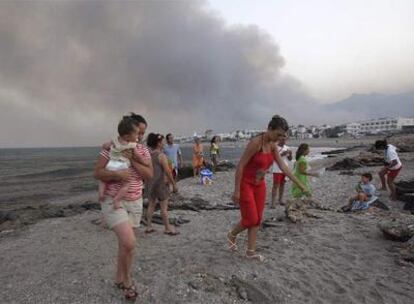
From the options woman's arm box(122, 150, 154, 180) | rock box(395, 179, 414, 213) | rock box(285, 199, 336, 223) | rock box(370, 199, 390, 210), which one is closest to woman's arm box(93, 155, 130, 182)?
woman's arm box(122, 150, 154, 180)

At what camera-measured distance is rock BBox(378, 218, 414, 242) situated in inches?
229

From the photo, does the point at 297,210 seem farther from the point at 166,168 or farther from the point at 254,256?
the point at 166,168

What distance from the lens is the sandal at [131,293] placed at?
389 centimetres

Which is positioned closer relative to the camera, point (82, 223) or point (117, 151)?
point (117, 151)

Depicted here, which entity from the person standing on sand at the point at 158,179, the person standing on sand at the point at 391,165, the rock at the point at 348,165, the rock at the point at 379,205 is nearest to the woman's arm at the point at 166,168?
the person standing on sand at the point at 158,179

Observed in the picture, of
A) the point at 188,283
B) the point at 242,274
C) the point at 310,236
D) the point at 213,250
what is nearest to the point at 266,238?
the point at 310,236

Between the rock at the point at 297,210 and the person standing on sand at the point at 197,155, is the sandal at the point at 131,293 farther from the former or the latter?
the person standing on sand at the point at 197,155

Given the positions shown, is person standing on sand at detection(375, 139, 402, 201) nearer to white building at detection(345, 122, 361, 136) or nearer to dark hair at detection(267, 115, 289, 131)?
dark hair at detection(267, 115, 289, 131)

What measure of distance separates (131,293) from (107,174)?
4.48ft

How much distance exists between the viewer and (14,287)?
4410mm

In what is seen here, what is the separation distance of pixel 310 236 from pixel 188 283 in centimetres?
A: 272

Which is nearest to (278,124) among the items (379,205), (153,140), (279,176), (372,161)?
(153,140)

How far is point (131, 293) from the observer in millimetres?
3904

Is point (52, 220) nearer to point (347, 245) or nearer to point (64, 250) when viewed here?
point (64, 250)
